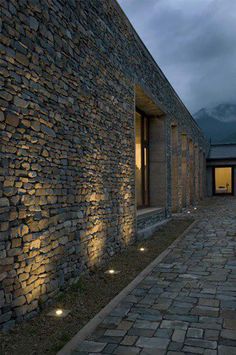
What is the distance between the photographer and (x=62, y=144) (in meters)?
5.17

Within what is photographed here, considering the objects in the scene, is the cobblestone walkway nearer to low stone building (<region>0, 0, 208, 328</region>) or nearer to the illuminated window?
low stone building (<region>0, 0, 208, 328</region>)

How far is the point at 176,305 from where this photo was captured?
14.9ft

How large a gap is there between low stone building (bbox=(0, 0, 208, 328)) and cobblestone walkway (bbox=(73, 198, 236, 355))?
1.13 meters

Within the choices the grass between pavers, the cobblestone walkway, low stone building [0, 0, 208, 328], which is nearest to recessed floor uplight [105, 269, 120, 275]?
the grass between pavers

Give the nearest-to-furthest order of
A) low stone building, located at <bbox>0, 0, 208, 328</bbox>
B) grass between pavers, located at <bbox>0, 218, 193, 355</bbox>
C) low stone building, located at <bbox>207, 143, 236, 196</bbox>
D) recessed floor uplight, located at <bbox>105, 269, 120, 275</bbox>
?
grass between pavers, located at <bbox>0, 218, 193, 355</bbox>, low stone building, located at <bbox>0, 0, 208, 328</bbox>, recessed floor uplight, located at <bbox>105, 269, 120, 275</bbox>, low stone building, located at <bbox>207, 143, 236, 196</bbox>

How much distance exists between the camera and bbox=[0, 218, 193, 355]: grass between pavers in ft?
11.6

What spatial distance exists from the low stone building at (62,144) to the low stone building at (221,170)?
825 inches

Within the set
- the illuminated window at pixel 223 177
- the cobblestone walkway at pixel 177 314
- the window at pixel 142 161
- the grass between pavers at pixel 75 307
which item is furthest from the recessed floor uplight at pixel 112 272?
the illuminated window at pixel 223 177

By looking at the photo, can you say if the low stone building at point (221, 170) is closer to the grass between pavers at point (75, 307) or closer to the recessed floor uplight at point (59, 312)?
the grass between pavers at point (75, 307)

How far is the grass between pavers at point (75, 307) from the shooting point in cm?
353

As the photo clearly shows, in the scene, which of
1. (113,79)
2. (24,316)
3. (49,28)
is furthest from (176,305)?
(113,79)

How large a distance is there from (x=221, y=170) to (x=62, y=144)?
1116 inches

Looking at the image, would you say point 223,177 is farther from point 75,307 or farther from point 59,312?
point 59,312

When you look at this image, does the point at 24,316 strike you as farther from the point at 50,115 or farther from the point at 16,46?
the point at 16,46
